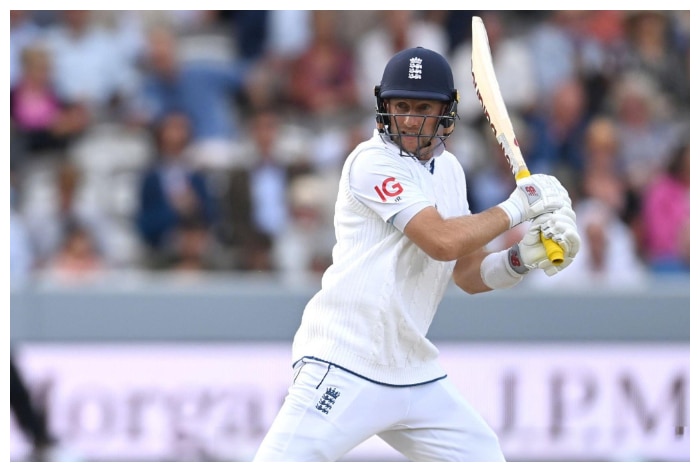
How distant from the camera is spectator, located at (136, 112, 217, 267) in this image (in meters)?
8.98

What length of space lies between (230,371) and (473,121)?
289 cm

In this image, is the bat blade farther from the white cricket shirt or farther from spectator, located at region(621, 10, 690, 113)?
spectator, located at region(621, 10, 690, 113)

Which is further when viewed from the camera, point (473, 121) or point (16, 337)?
point (473, 121)

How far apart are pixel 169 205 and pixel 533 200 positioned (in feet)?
16.2

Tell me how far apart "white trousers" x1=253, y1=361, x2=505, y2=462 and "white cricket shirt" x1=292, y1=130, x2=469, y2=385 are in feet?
0.20

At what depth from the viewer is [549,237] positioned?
14.6 feet

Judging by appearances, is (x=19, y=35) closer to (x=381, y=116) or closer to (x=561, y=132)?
(x=561, y=132)

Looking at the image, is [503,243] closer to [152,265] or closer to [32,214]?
[152,265]

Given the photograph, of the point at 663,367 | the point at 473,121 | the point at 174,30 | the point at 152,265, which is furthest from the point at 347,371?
the point at 174,30

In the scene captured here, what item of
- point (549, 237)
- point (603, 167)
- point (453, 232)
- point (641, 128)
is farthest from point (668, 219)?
point (453, 232)

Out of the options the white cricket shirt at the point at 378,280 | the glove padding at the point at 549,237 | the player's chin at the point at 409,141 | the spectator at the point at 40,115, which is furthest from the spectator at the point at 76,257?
the glove padding at the point at 549,237

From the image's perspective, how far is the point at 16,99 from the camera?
963 cm

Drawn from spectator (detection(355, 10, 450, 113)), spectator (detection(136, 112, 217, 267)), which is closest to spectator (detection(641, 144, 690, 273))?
spectator (detection(355, 10, 450, 113))

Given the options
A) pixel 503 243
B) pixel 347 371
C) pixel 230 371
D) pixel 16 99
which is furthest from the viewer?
pixel 16 99
